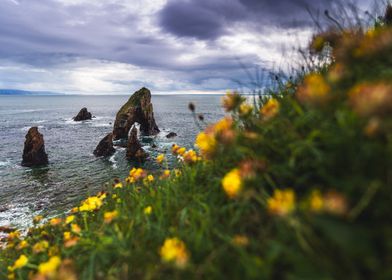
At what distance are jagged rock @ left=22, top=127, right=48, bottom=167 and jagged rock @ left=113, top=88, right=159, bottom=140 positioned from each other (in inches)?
706

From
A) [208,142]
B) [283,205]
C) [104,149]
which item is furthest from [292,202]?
[104,149]

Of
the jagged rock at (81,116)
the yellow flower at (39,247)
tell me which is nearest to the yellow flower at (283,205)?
the yellow flower at (39,247)

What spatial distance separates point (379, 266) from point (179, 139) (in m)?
45.5

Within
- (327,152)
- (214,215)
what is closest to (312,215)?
(327,152)

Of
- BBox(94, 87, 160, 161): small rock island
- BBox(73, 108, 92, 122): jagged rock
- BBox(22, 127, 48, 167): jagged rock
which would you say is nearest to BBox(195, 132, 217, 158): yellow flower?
BBox(22, 127, 48, 167): jagged rock

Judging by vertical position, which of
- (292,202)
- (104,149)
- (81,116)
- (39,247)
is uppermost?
(292,202)

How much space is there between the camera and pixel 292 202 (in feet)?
4.30

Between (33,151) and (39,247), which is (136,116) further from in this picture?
(39,247)

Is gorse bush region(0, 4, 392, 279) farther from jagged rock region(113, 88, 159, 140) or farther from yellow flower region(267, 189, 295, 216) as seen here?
jagged rock region(113, 88, 159, 140)

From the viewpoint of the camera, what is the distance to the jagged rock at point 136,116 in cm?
4916

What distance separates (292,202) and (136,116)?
51.8m

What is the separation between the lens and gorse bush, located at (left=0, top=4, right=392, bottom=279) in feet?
4.02

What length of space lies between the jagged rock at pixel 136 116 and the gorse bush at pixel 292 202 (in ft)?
157

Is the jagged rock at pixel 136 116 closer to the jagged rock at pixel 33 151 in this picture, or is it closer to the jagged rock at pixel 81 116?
the jagged rock at pixel 33 151
